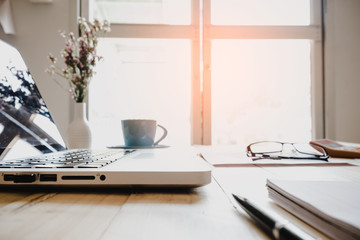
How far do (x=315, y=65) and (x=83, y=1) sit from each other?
1772mm

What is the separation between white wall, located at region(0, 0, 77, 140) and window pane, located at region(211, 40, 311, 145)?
3.48 feet

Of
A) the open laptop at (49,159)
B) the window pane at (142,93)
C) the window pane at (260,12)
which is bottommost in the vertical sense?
the open laptop at (49,159)

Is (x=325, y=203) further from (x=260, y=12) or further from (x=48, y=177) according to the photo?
(x=260, y=12)

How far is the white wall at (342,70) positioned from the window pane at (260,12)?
0.19m

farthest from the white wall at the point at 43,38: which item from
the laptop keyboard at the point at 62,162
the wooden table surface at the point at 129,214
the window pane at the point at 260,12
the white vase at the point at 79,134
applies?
the wooden table surface at the point at 129,214

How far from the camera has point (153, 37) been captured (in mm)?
1687

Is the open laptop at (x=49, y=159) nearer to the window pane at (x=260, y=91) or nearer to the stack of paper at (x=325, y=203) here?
the stack of paper at (x=325, y=203)

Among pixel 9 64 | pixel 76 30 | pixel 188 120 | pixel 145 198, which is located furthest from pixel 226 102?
pixel 145 198

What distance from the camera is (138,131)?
0.90 m

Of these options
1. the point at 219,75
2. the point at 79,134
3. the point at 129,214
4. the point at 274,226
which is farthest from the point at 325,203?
the point at 219,75

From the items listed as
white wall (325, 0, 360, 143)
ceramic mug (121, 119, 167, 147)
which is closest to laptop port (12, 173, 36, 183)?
ceramic mug (121, 119, 167, 147)

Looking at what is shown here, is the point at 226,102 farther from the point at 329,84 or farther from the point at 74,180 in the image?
the point at 74,180

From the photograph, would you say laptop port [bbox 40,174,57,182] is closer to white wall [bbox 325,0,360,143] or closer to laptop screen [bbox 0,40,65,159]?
laptop screen [bbox 0,40,65,159]

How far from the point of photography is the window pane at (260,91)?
1797 millimetres
